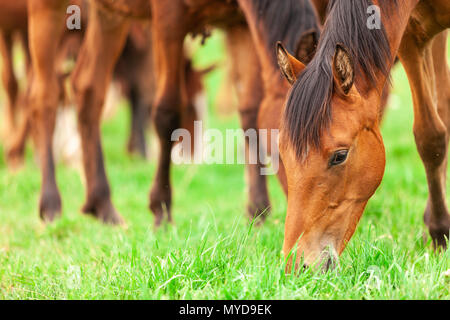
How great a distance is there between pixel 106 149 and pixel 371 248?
8.75 meters

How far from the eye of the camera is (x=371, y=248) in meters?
3.02

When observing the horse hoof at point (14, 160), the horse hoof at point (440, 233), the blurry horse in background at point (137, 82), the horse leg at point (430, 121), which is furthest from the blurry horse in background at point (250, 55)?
the blurry horse in background at point (137, 82)

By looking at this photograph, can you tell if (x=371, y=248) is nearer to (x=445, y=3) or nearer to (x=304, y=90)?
(x=304, y=90)

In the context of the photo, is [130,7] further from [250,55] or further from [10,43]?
[10,43]

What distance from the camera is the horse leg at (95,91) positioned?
6031 mm

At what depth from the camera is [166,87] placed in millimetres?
5121

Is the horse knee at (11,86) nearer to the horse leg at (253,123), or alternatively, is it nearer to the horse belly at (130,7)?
the horse belly at (130,7)

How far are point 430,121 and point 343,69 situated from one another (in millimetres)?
1188

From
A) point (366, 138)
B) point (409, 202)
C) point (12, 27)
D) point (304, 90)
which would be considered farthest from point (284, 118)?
point (12, 27)

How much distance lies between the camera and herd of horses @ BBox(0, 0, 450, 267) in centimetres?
279

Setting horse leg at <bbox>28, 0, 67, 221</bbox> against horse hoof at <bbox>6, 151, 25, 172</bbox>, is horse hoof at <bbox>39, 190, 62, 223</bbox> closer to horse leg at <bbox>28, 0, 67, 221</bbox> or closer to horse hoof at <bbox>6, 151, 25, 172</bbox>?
horse leg at <bbox>28, 0, 67, 221</bbox>

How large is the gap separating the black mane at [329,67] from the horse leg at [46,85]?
341cm

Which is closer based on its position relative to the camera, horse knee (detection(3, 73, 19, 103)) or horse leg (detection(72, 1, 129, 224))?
horse leg (detection(72, 1, 129, 224))

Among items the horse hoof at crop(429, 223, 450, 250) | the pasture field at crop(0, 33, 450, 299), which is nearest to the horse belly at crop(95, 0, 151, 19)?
the pasture field at crop(0, 33, 450, 299)
